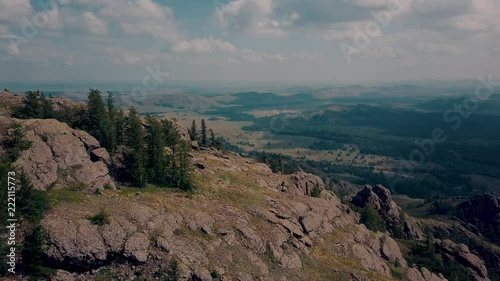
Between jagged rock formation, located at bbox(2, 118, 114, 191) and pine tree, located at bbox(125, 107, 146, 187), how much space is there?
6.31 m

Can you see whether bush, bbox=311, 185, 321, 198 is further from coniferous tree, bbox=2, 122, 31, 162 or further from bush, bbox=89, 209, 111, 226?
coniferous tree, bbox=2, 122, 31, 162

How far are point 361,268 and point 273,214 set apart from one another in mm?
24031

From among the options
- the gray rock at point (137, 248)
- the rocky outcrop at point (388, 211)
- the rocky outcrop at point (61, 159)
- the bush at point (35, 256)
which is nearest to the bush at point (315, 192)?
the rocky outcrop at point (388, 211)

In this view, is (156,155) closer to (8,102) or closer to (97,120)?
(97,120)

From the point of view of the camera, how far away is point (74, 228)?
5550 centimetres

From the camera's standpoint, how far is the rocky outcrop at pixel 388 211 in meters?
174

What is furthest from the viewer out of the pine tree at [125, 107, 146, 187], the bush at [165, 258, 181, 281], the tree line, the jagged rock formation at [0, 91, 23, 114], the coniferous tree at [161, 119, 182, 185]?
the jagged rock formation at [0, 91, 23, 114]

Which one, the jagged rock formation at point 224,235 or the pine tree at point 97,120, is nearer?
the jagged rock formation at point 224,235

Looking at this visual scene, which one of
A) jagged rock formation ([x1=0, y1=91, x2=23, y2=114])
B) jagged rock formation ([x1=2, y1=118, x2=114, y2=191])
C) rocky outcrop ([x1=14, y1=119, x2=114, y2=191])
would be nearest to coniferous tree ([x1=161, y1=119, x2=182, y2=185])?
rocky outcrop ([x1=14, y1=119, x2=114, y2=191])

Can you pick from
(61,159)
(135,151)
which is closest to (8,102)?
(61,159)

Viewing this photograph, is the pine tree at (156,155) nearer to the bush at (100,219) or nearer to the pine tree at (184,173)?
the pine tree at (184,173)

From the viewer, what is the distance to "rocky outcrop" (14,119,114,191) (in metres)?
66.2

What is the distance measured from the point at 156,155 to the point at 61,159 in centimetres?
2044

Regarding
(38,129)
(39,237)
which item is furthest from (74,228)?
(38,129)
